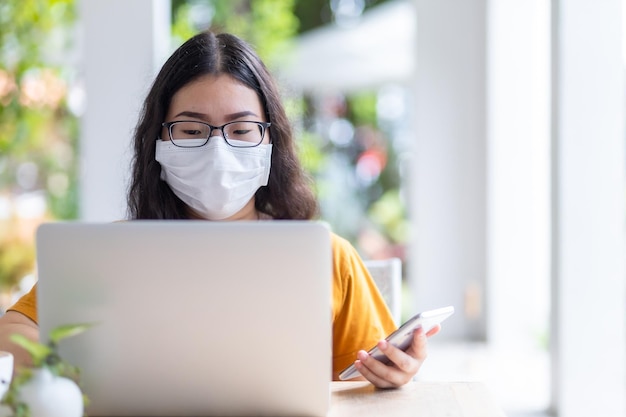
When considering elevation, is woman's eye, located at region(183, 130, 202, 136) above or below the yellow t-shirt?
above

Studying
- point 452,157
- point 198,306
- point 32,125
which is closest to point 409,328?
point 198,306

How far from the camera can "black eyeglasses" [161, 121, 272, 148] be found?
1747 millimetres

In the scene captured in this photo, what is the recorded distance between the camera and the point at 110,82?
3562mm

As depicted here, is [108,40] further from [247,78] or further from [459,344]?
[459,344]

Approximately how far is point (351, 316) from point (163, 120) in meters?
0.60

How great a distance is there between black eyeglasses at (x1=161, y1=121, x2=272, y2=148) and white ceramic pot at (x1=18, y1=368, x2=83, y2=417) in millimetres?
700

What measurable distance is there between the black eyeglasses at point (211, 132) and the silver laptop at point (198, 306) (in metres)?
0.56

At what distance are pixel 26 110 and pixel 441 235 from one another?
8.37ft

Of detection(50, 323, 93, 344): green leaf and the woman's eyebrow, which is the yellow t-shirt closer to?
the woman's eyebrow

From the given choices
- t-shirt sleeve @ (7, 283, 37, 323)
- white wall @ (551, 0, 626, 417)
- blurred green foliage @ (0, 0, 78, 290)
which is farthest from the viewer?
blurred green foliage @ (0, 0, 78, 290)

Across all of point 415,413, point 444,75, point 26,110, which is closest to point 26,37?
point 26,110

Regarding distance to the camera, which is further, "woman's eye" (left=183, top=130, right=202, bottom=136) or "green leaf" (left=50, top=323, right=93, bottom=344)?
"woman's eye" (left=183, top=130, right=202, bottom=136)

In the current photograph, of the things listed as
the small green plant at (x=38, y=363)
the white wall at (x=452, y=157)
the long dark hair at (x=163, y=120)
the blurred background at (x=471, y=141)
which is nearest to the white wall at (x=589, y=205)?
the blurred background at (x=471, y=141)

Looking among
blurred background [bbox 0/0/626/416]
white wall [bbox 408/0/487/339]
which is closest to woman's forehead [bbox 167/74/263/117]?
blurred background [bbox 0/0/626/416]
